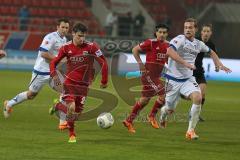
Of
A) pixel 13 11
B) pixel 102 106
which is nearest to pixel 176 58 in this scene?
pixel 102 106

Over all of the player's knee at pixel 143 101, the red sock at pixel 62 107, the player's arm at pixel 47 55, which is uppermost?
the player's arm at pixel 47 55

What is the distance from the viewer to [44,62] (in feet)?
51.4

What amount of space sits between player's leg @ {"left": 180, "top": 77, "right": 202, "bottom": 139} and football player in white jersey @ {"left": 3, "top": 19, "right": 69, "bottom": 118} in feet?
10.2

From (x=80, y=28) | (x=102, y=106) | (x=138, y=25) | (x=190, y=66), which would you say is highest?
(x=80, y=28)

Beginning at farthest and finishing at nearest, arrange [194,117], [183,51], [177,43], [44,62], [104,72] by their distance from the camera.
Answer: [44,62], [183,51], [177,43], [194,117], [104,72]

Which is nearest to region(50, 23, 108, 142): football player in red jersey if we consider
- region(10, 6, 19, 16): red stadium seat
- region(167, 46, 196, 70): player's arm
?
region(167, 46, 196, 70): player's arm

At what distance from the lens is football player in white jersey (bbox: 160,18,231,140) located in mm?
12984

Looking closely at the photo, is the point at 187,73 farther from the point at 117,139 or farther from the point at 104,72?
the point at 104,72

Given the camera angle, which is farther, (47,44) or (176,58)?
(47,44)

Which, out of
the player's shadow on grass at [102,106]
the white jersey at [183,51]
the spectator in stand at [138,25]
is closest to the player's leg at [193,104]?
the white jersey at [183,51]

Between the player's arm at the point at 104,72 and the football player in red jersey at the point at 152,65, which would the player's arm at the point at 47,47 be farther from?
the player's arm at the point at 104,72

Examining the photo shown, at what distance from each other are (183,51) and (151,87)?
1.77 metres

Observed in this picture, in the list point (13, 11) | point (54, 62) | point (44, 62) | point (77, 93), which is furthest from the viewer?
point (13, 11)

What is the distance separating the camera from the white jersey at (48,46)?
15.0 metres
